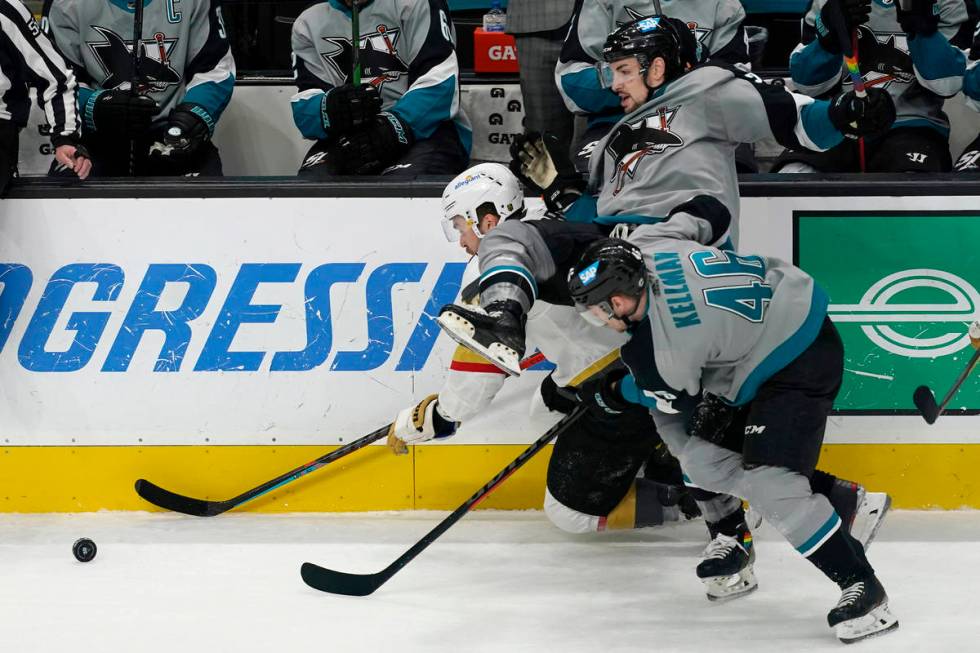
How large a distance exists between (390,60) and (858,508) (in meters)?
2.04

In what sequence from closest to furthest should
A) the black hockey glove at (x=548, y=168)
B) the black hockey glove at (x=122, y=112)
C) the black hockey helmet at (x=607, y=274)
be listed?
the black hockey helmet at (x=607, y=274), the black hockey glove at (x=548, y=168), the black hockey glove at (x=122, y=112)

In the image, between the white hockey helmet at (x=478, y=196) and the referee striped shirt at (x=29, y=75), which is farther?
the referee striped shirt at (x=29, y=75)

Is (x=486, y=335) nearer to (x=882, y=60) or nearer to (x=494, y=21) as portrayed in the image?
(x=882, y=60)

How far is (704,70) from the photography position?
2.88 m

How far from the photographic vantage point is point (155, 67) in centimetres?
400

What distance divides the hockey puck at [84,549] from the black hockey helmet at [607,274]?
1386mm

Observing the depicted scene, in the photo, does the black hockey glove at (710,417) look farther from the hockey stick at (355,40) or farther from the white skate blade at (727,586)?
the hockey stick at (355,40)

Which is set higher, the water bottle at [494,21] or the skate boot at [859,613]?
the water bottle at [494,21]

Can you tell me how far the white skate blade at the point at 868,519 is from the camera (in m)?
2.83

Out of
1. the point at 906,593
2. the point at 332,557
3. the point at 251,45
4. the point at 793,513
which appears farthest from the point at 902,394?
the point at 251,45

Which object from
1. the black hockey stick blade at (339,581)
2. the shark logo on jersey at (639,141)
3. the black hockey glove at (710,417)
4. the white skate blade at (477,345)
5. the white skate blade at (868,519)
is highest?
the shark logo on jersey at (639,141)

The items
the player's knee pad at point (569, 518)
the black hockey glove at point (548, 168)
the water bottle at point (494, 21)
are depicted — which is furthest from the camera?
the water bottle at point (494, 21)

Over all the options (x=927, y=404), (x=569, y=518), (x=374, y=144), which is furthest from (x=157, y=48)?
(x=927, y=404)

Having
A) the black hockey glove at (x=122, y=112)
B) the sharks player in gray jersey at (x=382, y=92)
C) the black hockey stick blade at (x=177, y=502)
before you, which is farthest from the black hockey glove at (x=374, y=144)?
the black hockey stick blade at (x=177, y=502)
